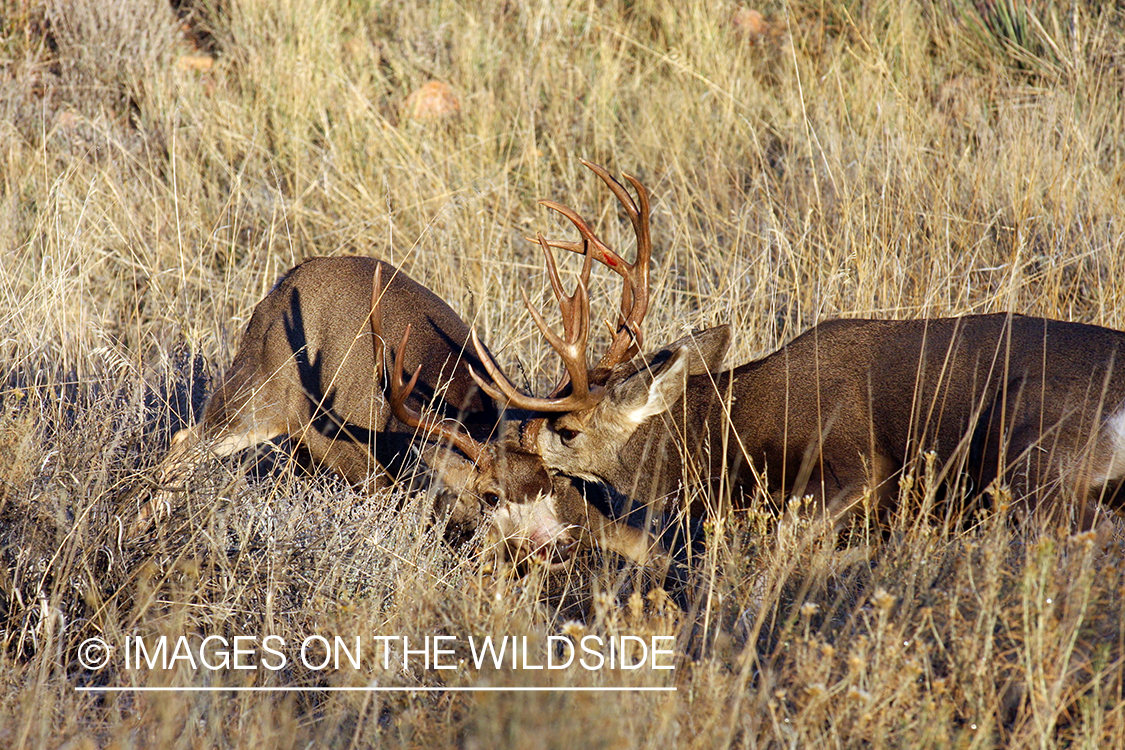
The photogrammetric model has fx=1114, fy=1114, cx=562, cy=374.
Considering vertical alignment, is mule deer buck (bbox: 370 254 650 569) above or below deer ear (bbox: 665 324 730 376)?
below

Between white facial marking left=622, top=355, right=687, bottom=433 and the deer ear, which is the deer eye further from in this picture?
the deer ear

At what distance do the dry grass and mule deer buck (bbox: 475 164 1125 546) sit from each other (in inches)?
9.7

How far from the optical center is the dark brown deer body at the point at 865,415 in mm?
3652

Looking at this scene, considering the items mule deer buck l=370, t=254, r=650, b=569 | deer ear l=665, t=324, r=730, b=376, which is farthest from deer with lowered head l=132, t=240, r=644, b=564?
deer ear l=665, t=324, r=730, b=376

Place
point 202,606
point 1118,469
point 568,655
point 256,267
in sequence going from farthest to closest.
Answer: point 256,267, point 1118,469, point 202,606, point 568,655

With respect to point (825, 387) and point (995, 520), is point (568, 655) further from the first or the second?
point (825, 387)

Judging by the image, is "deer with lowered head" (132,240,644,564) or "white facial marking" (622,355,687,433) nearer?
"white facial marking" (622,355,687,433)

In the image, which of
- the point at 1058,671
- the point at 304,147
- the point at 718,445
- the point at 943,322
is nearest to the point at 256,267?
the point at 304,147

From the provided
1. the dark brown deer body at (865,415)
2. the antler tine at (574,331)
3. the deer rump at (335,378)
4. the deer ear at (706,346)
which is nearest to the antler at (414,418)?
the deer rump at (335,378)

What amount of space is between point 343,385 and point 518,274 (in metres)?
1.76

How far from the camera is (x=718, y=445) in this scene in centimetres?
436

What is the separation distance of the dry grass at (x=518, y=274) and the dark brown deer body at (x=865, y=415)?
238 mm

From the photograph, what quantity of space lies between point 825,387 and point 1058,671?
1.77 m

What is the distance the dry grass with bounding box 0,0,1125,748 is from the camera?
2662 mm
